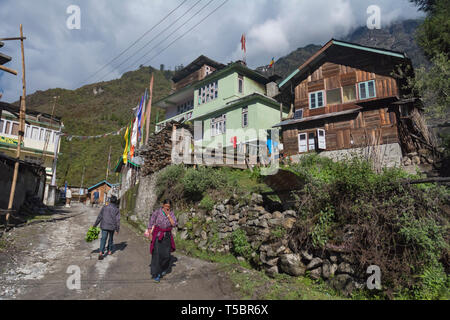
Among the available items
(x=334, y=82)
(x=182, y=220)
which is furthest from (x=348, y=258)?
(x=334, y=82)

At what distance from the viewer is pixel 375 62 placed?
58.0 feet

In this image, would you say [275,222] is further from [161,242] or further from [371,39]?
[371,39]

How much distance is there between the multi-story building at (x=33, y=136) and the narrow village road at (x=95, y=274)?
18949 mm

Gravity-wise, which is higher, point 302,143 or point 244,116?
point 244,116

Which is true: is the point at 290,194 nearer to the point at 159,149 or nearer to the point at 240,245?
the point at 240,245

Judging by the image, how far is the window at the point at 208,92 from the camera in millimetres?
26359

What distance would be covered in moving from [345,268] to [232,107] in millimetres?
19447

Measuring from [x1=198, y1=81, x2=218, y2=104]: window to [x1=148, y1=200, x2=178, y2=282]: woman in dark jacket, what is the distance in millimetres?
19969

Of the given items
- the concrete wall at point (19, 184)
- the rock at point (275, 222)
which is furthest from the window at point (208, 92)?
the rock at point (275, 222)

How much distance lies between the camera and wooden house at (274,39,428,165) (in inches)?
651

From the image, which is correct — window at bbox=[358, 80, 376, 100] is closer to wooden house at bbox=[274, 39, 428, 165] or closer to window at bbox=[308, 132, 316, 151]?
wooden house at bbox=[274, 39, 428, 165]

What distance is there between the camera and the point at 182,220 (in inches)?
456
